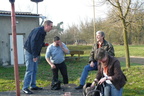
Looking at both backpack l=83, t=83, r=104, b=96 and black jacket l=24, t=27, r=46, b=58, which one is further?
black jacket l=24, t=27, r=46, b=58

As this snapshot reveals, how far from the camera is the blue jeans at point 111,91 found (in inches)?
163

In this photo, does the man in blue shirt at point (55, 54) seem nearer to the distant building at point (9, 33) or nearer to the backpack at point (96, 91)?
the backpack at point (96, 91)

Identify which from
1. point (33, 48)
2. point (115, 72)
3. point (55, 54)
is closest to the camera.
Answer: point (115, 72)

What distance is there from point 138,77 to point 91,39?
102 feet

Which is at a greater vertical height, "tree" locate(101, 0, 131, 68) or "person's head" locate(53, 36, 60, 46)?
"tree" locate(101, 0, 131, 68)

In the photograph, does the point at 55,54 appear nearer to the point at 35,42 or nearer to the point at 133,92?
the point at 35,42

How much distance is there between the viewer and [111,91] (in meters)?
4.20

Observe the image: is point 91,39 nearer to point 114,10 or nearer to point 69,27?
point 69,27

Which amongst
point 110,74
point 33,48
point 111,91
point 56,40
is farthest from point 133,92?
point 33,48

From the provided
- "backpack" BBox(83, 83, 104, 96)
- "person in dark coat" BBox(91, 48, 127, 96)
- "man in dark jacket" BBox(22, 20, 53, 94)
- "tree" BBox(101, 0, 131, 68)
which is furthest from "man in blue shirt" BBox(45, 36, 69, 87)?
"tree" BBox(101, 0, 131, 68)

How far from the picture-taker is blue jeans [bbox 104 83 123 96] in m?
4.13

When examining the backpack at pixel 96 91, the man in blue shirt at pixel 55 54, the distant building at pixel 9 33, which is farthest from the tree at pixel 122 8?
the distant building at pixel 9 33

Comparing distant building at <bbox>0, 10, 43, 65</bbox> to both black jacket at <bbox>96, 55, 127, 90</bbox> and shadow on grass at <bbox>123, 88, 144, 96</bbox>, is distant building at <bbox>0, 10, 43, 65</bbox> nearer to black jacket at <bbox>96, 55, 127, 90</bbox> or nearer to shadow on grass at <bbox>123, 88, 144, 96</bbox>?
shadow on grass at <bbox>123, 88, 144, 96</bbox>

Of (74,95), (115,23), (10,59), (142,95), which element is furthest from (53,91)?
(10,59)
